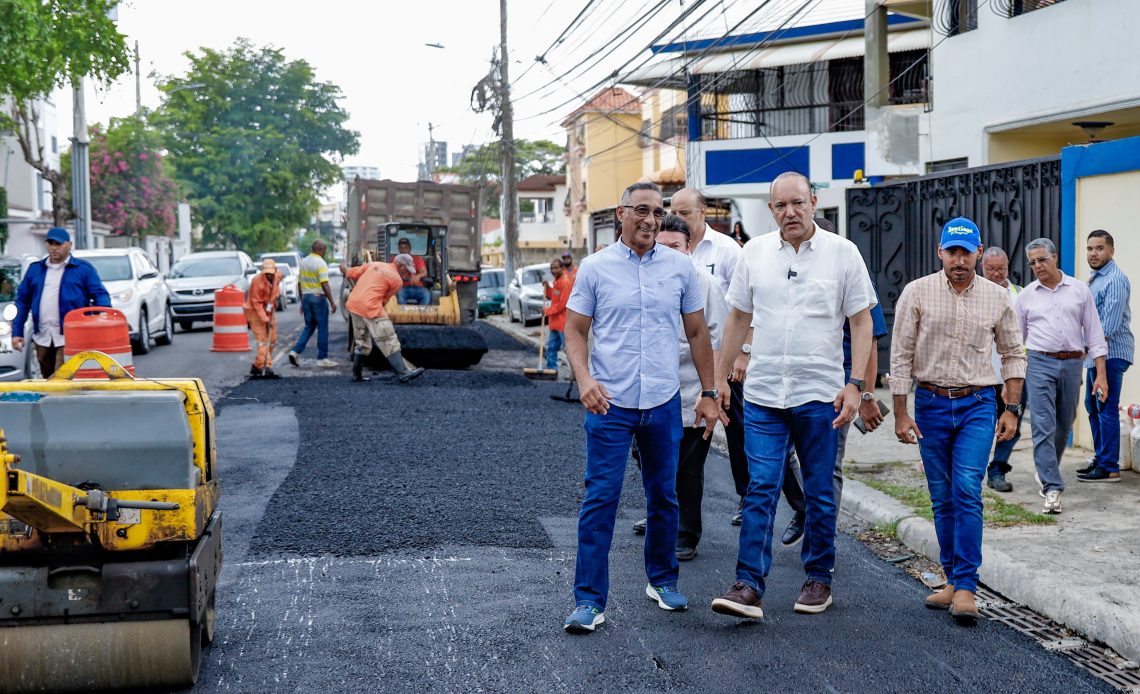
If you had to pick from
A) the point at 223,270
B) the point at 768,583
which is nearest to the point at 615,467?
the point at 768,583

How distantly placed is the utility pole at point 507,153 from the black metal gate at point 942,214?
1775 centimetres

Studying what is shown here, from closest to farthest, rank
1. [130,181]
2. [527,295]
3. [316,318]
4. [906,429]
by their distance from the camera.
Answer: [906,429], [316,318], [527,295], [130,181]

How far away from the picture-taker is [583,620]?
5227mm

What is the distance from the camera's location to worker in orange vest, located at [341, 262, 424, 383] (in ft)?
51.3

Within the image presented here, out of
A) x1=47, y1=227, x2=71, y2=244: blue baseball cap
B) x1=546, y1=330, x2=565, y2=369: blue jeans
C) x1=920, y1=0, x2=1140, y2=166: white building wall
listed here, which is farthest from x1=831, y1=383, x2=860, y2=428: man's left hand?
x1=546, y1=330, x2=565, y2=369: blue jeans

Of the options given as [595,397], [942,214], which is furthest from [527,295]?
[595,397]

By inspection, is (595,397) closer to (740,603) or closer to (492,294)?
(740,603)

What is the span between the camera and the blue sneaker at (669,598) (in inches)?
221

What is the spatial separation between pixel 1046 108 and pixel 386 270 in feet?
26.7

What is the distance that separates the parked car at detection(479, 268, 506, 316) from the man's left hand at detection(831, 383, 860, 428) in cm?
3113

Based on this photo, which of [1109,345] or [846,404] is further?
[1109,345]

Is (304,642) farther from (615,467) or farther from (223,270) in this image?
(223,270)

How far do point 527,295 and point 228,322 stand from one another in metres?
11.5

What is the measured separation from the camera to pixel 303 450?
1041cm
